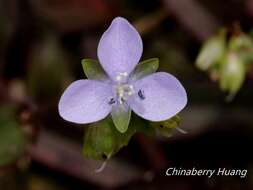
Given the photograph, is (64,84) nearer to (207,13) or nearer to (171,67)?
(171,67)

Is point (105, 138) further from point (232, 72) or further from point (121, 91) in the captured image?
point (232, 72)

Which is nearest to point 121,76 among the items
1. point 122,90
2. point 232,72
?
point 122,90

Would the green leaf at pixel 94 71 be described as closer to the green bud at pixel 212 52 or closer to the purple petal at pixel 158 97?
the purple petal at pixel 158 97

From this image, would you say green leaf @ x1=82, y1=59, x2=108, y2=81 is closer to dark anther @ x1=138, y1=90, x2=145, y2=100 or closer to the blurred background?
dark anther @ x1=138, y1=90, x2=145, y2=100

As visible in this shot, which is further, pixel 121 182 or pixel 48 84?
pixel 48 84

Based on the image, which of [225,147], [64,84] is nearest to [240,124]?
[225,147]

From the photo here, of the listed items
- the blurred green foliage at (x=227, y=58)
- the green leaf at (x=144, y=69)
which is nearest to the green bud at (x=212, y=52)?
the blurred green foliage at (x=227, y=58)
